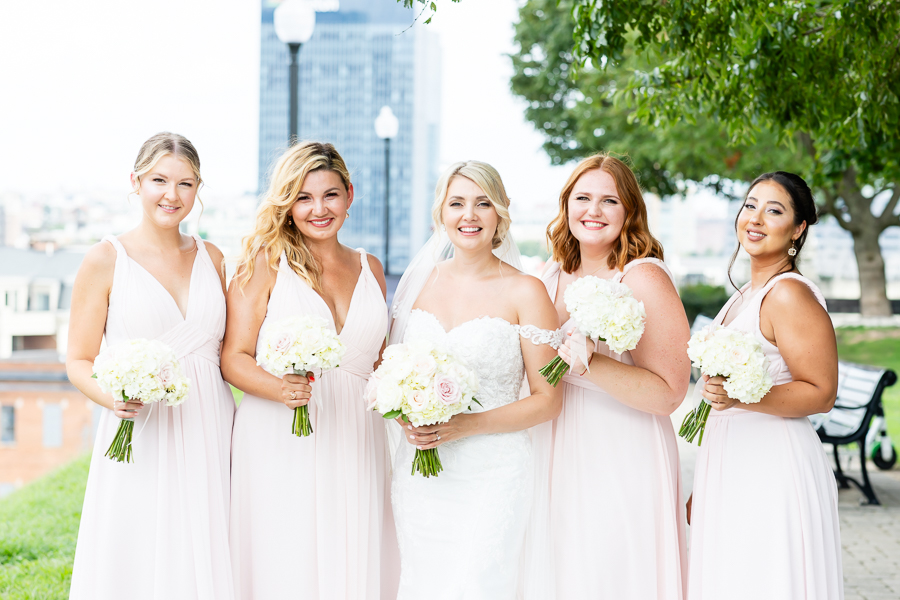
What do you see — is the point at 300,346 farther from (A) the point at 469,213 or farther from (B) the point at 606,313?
(B) the point at 606,313

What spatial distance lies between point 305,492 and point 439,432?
944 millimetres

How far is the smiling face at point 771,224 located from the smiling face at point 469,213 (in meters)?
1.26

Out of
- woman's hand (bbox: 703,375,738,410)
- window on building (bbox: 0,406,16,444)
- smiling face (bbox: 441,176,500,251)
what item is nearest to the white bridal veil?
smiling face (bbox: 441,176,500,251)

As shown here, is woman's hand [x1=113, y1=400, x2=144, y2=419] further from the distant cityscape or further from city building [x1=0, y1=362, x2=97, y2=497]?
city building [x1=0, y1=362, x2=97, y2=497]

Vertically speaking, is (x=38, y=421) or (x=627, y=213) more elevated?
(x=627, y=213)

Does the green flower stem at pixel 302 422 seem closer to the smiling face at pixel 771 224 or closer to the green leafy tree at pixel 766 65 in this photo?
the green leafy tree at pixel 766 65

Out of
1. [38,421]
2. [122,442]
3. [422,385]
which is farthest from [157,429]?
[38,421]

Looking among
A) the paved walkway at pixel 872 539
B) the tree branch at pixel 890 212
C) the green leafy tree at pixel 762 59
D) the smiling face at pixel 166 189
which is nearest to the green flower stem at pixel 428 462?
the smiling face at pixel 166 189

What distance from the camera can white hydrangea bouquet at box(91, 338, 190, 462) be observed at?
3.27m

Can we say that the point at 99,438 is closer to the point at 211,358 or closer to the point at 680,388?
the point at 211,358

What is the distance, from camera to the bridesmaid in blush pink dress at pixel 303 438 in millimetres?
3896

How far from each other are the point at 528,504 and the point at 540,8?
2267cm

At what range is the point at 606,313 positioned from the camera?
10.6 feet

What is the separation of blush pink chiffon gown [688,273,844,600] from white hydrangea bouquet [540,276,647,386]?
25.3 inches
